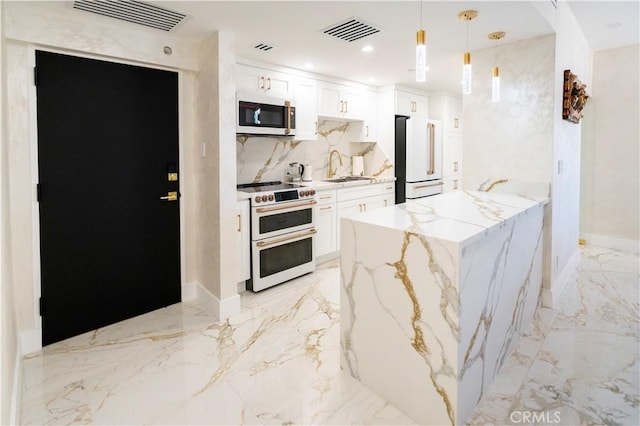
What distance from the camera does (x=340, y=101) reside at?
4637 mm

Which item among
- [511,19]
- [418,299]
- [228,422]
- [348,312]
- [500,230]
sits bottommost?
[228,422]

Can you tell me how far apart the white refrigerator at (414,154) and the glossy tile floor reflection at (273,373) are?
249cm

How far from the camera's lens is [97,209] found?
2771 mm

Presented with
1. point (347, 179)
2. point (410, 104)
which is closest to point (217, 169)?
point (347, 179)

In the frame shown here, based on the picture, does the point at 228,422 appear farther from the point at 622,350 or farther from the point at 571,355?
the point at 622,350

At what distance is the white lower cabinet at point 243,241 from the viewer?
3334 millimetres

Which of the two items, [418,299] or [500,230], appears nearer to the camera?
[418,299]

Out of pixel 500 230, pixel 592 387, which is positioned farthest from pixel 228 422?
pixel 592 387

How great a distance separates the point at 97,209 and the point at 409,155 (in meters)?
3.76

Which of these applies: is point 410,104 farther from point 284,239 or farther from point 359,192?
point 284,239

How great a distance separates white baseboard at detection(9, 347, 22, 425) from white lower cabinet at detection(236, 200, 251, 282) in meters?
1.55

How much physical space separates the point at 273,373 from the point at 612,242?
4753 millimetres

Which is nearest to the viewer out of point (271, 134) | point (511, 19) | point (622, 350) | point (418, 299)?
point (418, 299)

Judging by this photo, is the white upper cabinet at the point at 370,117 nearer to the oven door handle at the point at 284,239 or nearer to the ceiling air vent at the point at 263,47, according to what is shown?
the oven door handle at the point at 284,239
